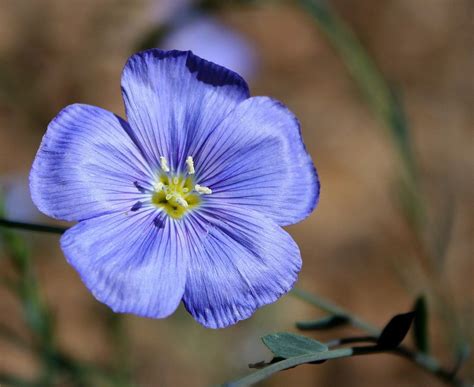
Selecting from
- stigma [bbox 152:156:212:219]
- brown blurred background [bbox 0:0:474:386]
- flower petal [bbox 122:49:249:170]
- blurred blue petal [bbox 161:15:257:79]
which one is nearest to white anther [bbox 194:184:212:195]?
stigma [bbox 152:156:212:219]

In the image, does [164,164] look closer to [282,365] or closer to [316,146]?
[282,365]

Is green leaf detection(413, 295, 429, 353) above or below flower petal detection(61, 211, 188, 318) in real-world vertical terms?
below

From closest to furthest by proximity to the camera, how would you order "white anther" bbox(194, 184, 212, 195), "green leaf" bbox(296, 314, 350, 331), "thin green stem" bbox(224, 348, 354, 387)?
"thin green stem" bbox(224, 348, 354, 387) < "green leaf" bbox(296, 314, 350, 331) < "white anther" bbox(194, 184, 212, 195)

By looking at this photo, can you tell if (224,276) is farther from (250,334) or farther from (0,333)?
(250,334)

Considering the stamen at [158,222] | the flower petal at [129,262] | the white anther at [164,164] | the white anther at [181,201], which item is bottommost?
the flower petal at [129,262]


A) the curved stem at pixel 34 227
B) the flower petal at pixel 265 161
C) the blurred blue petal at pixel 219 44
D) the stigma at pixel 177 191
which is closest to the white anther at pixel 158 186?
the stigma at pixel 177 191

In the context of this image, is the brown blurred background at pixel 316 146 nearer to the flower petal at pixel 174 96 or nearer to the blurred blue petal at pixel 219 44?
the blurred blue petal at pixel 219 44

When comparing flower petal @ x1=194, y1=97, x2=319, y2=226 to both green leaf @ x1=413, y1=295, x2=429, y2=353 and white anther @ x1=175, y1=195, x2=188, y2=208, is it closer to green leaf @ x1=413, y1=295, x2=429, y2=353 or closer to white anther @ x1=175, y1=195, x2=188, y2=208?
white anther @ x1=175, y1=195, x2=188, y2=208
